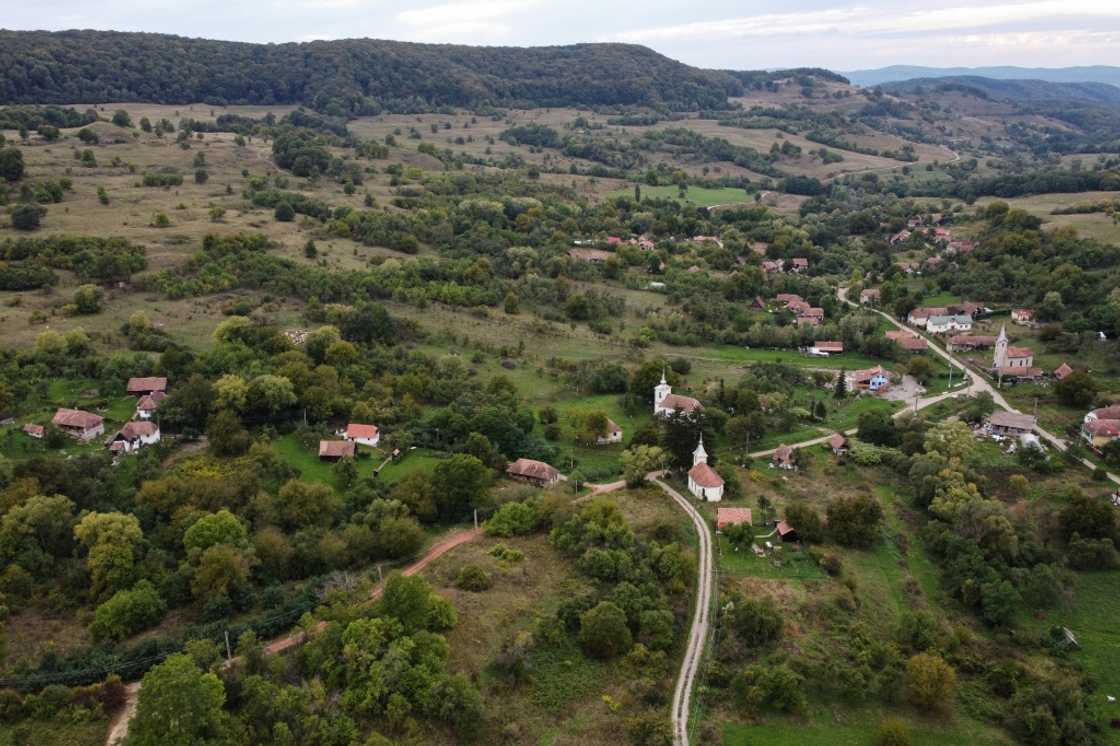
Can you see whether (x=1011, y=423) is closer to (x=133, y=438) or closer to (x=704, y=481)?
(x=704, y=481)

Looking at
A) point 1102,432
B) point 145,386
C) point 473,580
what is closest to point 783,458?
point 1102,432

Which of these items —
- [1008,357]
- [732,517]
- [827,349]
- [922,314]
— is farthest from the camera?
[922,314]

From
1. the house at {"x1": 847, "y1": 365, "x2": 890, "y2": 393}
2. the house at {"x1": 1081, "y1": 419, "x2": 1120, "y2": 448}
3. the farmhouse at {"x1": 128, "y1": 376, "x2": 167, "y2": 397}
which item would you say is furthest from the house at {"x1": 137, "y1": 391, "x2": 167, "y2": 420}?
the house at {"x1": 1081, "y1": 419, "x2": 1120, "y2": 448}

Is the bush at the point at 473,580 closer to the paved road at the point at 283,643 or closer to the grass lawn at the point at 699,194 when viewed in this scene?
the paved road at the point at 283,643

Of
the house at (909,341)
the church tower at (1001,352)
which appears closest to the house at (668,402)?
the house at (909,341)

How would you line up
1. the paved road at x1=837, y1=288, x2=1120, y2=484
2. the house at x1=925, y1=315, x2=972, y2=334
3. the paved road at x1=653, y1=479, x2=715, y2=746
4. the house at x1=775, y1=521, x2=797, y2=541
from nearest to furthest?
the paved road at x1=653, y1=479, x2=715, y2=746 → the house at x1=775, y1=521, x2=797, y2=541 → the paved road at x1=837, y1=288, x2=1120, y2=484 → the house at x1=925, y1=315, x2=972, y2=334

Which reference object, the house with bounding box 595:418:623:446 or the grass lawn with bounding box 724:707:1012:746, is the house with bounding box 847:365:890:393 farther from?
the grass lawn with bounding box 724:707:1012:746

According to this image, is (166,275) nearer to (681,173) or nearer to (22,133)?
(22,133)
